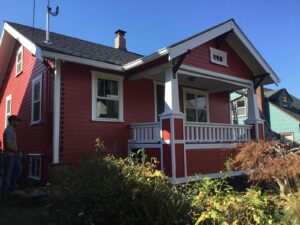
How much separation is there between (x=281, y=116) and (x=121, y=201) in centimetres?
2533

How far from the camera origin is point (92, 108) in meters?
9.74

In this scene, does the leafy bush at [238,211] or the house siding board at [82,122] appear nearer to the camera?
the leafy bush at [238,211]

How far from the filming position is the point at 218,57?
436 inches

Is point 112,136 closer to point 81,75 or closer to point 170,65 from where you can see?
point 81,75

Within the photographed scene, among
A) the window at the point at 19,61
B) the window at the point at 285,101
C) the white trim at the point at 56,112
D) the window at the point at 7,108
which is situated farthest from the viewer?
the window at the point at 285,101

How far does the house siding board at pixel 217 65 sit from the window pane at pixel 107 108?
2676 mm

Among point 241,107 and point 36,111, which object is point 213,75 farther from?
point 241,107

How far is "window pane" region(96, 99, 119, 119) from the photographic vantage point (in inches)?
394

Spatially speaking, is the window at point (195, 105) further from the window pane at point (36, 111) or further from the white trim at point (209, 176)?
the window pane at point (36, 111)

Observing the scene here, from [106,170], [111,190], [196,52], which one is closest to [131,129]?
[196,52]

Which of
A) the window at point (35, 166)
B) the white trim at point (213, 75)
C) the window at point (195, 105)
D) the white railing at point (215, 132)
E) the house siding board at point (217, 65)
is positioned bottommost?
the window at point (35, 166)

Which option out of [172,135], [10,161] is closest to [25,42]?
[10,161]

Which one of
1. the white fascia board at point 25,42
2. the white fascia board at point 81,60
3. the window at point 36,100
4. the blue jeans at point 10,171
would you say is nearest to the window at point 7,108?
the white fascia board at point 25,42

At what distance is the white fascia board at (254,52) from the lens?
36.7 ft
